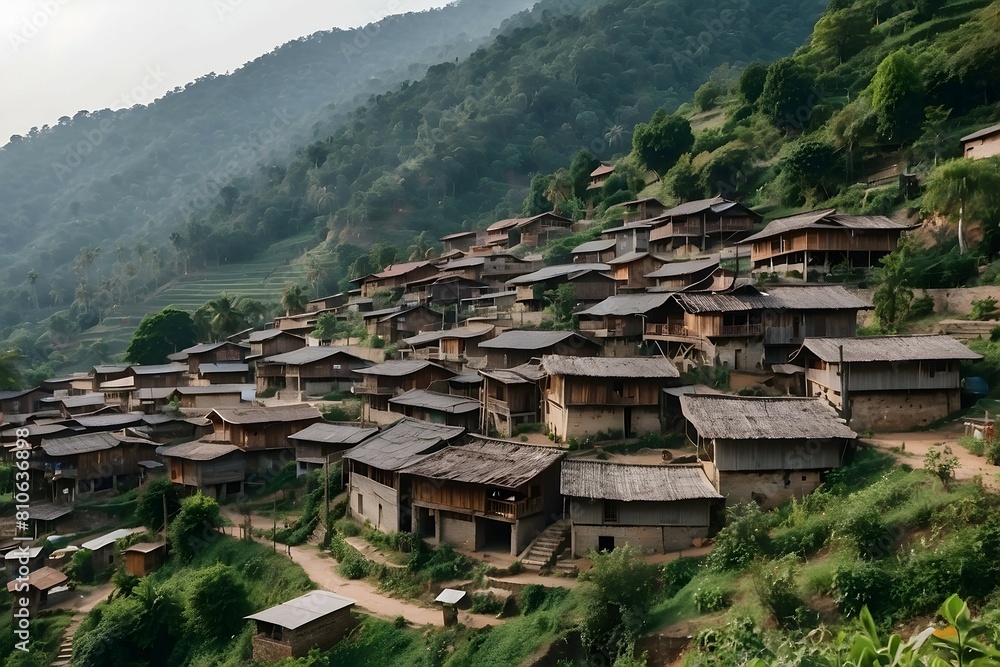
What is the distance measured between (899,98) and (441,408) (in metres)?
42.3

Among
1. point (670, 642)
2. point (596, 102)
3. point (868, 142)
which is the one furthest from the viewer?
point (596, 102)

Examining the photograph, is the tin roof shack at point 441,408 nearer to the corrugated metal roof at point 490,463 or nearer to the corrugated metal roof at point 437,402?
the corrugated metal roof at point 437,402

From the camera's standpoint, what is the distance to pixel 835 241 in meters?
40.4

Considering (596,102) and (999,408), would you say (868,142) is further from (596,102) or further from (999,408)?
(596,102)

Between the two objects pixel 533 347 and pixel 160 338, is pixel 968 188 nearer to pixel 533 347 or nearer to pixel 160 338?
pixel 533 347

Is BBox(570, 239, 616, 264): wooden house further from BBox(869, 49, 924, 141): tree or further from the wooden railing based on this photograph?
the wooden railing

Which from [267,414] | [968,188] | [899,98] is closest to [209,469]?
[267,414]

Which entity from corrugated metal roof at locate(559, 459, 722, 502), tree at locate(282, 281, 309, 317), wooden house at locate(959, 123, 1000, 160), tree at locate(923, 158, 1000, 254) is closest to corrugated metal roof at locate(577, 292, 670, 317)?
corrugated metal roof at locate(559, 459, 722, 502)

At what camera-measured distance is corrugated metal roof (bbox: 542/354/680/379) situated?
99.3ft

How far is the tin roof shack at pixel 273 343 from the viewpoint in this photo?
60312 millimetres

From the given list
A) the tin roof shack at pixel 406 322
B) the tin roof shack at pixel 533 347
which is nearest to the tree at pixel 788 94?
the tin roof shack at pixel 406 322

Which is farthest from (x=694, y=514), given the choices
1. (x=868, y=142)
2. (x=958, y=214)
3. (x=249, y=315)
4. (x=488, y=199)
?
(x=488, y=199)

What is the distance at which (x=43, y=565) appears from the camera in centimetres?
3772

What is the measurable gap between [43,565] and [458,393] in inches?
977
